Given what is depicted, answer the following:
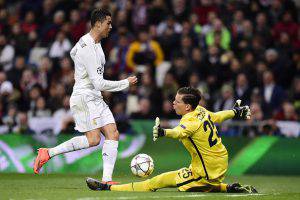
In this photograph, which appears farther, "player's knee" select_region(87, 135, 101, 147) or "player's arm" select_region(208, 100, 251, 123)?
"player's knee" select_region(87, 135, 101, 147)

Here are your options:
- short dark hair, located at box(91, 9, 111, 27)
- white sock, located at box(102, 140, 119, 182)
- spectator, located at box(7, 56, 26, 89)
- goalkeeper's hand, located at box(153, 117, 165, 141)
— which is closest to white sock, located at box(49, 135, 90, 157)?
white sock, located at box(102, 140, 119, 182)

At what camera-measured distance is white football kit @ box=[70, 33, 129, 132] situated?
11602 millimetres

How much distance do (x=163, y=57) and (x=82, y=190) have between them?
9624mm

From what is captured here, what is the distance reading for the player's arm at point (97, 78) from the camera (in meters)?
11.4

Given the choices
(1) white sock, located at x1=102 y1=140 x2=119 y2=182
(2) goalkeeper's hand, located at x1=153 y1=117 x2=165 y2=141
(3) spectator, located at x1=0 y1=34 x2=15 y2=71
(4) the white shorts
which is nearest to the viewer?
(2) goalkeeper's hand, located at x1=153 y1=117 x2=165 y2=141

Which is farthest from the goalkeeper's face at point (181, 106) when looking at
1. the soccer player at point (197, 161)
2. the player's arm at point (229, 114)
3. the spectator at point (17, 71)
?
the spectator at point (17, 71)

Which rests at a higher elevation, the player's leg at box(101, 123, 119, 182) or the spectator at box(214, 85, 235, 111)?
the spectator at box(214, 85, 235, 111)

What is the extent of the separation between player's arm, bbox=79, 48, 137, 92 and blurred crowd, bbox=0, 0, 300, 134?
5900 millimetres

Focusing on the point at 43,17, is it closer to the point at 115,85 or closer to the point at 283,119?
the point at 283,119

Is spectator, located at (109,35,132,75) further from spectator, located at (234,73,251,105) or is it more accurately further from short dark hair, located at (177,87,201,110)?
short dark hair, located at (177,87,201,110)

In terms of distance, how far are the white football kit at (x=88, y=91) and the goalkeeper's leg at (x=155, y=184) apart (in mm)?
Result: 1226

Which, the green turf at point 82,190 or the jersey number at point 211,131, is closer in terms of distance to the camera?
the green turf at point 82,190

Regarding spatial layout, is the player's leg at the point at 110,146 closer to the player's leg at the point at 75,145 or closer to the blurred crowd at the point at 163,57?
the player's leg at the point at 75,145

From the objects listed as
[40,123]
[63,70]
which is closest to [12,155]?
[40,123]
